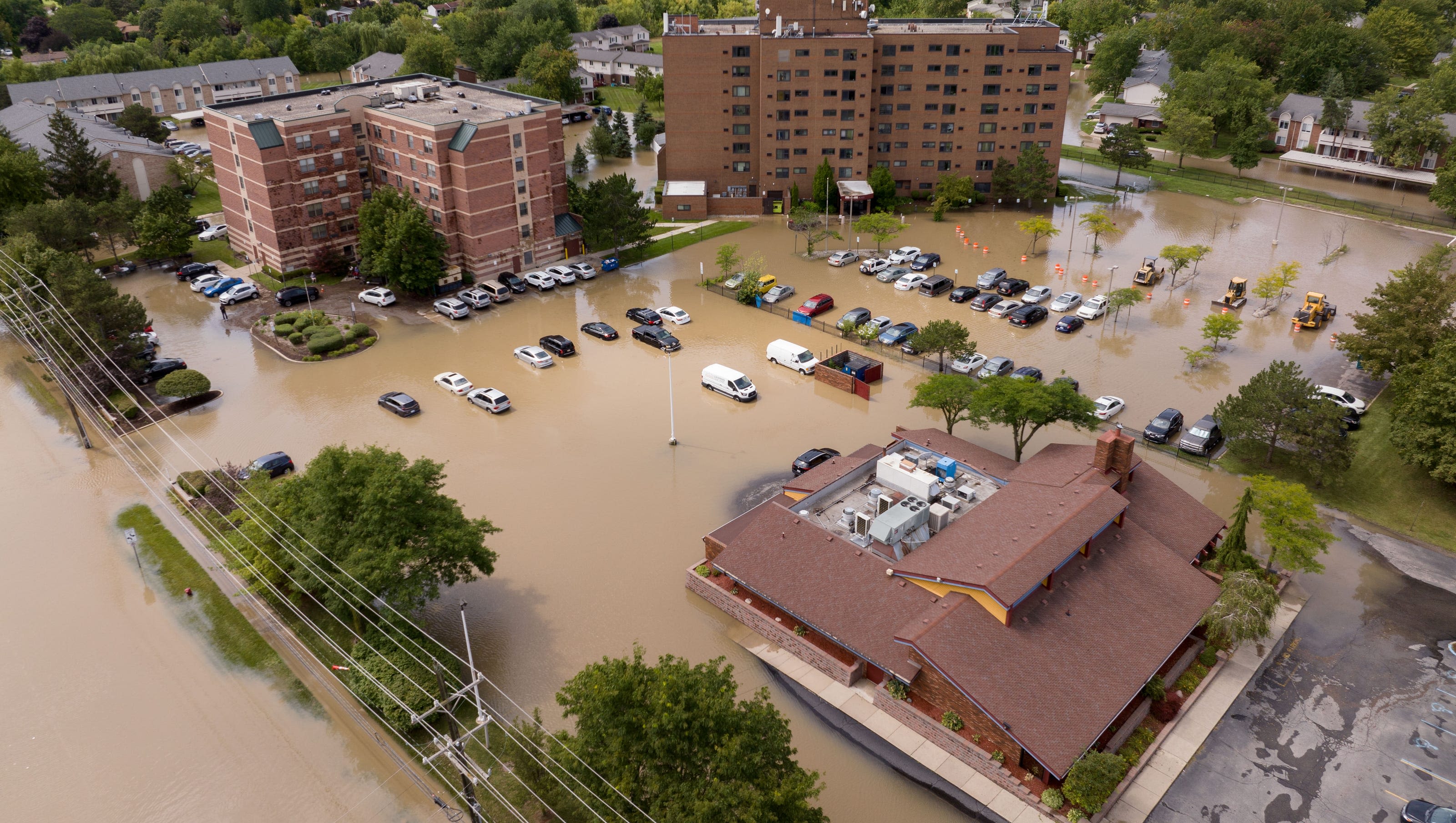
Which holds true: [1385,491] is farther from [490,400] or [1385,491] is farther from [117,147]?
[117,147]

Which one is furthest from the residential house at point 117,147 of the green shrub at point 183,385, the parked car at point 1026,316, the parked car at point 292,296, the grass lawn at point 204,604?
the parked car at point 1026,316

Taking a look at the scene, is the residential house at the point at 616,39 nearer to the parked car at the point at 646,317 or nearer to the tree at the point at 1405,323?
the parked car at the point at 646,317

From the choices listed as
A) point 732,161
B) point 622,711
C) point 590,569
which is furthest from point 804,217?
point 622,711

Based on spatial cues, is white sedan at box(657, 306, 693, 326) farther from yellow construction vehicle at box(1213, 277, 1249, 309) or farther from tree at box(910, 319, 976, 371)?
yellow construction vehicle at box(1213, 277, 1249, 309)

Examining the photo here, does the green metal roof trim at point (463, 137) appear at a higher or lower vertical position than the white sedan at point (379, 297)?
higher

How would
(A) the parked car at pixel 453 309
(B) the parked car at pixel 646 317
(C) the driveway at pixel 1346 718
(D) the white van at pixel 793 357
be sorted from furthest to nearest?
(A) the parked car at pixel 453 309 → (B) the parked car at pixel 646 317 → (D) the white van at pixel 793 357 → (C) the driveway at pixel 1346 718

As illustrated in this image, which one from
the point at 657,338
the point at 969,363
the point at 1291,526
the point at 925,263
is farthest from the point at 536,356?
the point at 1291,526
